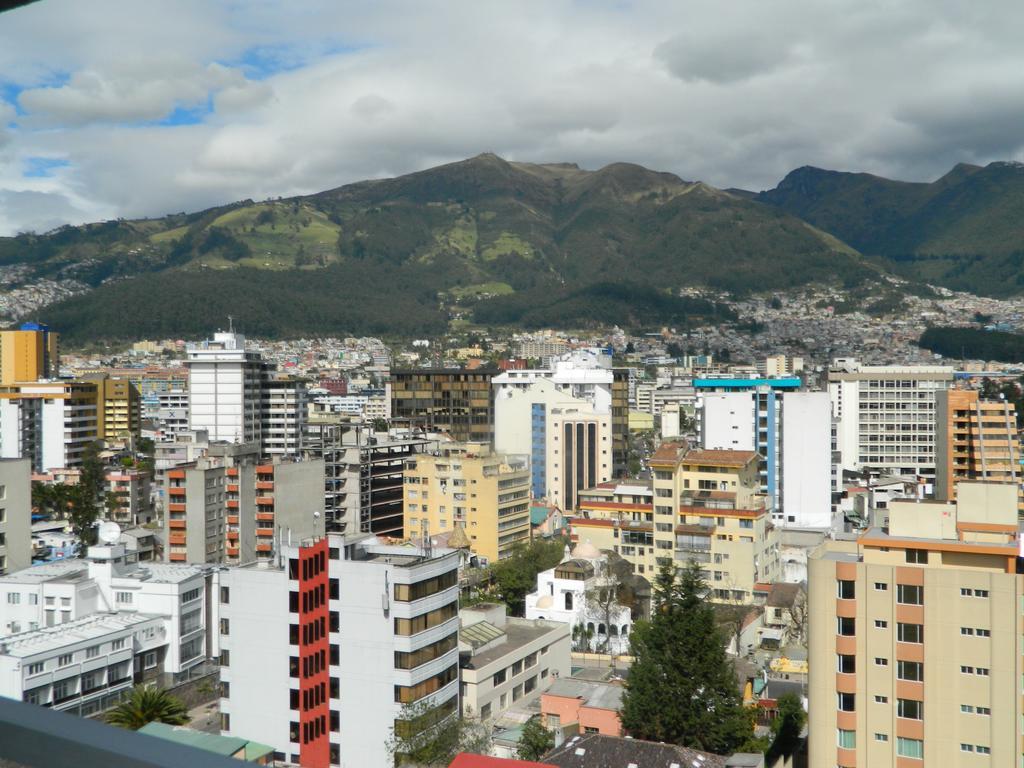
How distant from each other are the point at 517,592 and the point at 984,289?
120 m

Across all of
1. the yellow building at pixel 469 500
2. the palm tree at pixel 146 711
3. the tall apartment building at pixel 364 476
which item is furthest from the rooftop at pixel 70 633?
the yellow building at pixel 469 500

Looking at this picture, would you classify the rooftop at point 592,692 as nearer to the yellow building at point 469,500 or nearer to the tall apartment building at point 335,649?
the tall apartment building at point 335,649

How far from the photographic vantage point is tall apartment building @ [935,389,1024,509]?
98.4 ft

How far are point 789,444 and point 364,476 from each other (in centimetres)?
1240

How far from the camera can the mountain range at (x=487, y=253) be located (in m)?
99.1

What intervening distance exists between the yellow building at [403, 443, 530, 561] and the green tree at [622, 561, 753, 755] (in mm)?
12669

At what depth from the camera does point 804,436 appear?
28.8m

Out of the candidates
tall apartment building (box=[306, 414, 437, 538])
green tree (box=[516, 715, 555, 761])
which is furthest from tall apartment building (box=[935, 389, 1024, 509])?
green tree (box=[516, 715, 555, 761])

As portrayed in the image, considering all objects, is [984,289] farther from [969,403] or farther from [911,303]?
[969,403]

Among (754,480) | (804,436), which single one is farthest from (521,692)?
(804,436)

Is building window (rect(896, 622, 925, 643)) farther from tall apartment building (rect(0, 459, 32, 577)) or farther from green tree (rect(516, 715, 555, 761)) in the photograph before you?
tall apartment building (rect(0, 459, 32, 577))

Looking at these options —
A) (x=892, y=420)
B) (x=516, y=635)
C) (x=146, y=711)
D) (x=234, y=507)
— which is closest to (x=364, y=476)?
(x=234, y=507)

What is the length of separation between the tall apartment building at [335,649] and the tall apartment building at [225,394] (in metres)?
22.6

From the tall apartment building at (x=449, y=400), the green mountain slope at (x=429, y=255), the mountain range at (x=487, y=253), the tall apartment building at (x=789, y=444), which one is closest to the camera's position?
the tall apartment building at (x=789, y=444)
